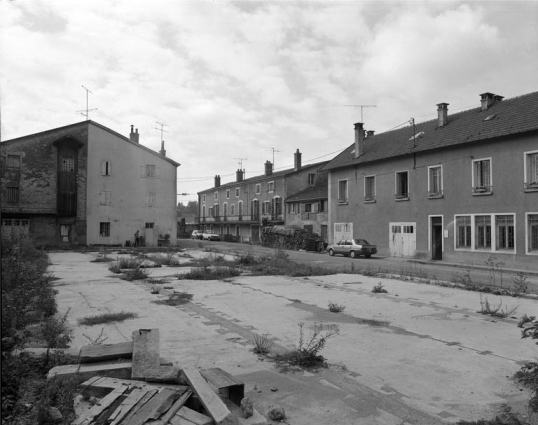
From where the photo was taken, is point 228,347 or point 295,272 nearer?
point 228,347

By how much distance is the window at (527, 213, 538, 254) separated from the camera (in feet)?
71.7

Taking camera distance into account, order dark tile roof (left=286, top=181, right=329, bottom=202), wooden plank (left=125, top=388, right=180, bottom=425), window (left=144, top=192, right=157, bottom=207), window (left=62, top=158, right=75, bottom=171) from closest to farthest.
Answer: wooden plank (left=125, top=388, right=180, bottom=425), window (left=62, top=158, right=75, bottom=171), window (left=144, top=192, right=157, bottom=207), dark tile roof (left=286, top=181, right=329, bottom=202)

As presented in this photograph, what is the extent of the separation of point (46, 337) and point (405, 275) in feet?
45.9

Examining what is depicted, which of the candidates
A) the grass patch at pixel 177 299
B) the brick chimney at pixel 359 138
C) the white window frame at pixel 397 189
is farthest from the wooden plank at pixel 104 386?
the brick chimney at pixel 359 138

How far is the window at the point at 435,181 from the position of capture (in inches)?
1078

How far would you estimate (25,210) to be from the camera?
36.5 metres

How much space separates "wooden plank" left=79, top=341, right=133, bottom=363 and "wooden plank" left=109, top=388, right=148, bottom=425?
1.07 metres

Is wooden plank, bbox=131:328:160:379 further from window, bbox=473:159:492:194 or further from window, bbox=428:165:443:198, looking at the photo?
window, bbox=428:165:443:198

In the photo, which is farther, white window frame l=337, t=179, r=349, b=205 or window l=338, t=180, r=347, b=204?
window l=338, t=180, r=347, b=204

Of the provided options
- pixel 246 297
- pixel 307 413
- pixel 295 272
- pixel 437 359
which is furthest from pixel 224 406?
pixel 295 272

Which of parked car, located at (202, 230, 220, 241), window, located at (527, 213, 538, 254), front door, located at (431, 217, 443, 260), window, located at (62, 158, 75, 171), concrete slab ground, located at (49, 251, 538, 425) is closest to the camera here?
concrete slab ground, located at (49, 251, 538, 425)

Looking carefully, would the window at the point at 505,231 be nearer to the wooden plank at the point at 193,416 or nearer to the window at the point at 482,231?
the window at the point at 482,231

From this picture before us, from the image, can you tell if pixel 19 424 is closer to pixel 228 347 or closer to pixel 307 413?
pixel 307 413

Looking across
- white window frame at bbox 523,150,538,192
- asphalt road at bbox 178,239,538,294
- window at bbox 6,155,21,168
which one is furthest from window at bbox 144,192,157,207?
white window frame at bbox 523,150,538,192
